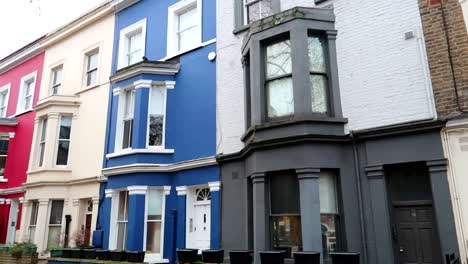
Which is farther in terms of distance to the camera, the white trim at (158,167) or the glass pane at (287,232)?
the white trim at (158,167)

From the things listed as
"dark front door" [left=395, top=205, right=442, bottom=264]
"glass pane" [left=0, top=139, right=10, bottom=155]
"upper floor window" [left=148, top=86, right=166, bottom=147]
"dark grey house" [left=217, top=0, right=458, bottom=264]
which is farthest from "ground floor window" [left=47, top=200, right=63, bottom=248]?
"dark front door" [left=395, top=205, right=442, bottom=264]

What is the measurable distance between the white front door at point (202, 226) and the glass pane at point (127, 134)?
11.6ft

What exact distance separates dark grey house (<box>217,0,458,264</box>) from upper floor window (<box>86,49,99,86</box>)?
8.73 m

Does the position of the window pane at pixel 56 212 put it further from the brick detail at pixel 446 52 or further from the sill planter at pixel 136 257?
the brick detail at pixel 446 52

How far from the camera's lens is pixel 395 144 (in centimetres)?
845

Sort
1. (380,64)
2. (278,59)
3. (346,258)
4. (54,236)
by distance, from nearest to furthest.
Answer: (346,258) < (380,64) < (278,59) < (54,236)

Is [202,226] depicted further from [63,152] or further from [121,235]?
[63,152]

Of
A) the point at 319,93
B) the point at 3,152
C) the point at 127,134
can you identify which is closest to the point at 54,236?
the point at 127,134

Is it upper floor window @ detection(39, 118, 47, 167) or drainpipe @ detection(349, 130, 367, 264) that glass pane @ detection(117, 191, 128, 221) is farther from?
drainpipe @ detection(349, 130, 367, 264)

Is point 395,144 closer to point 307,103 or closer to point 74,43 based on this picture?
point 307,103

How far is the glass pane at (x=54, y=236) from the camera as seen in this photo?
1515 cm

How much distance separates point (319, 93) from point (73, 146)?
36.3 ft

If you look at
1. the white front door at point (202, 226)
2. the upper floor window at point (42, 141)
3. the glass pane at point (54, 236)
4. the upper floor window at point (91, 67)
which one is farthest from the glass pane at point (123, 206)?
the upper floor window at point (91, 67)

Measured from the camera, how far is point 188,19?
14016 mm
